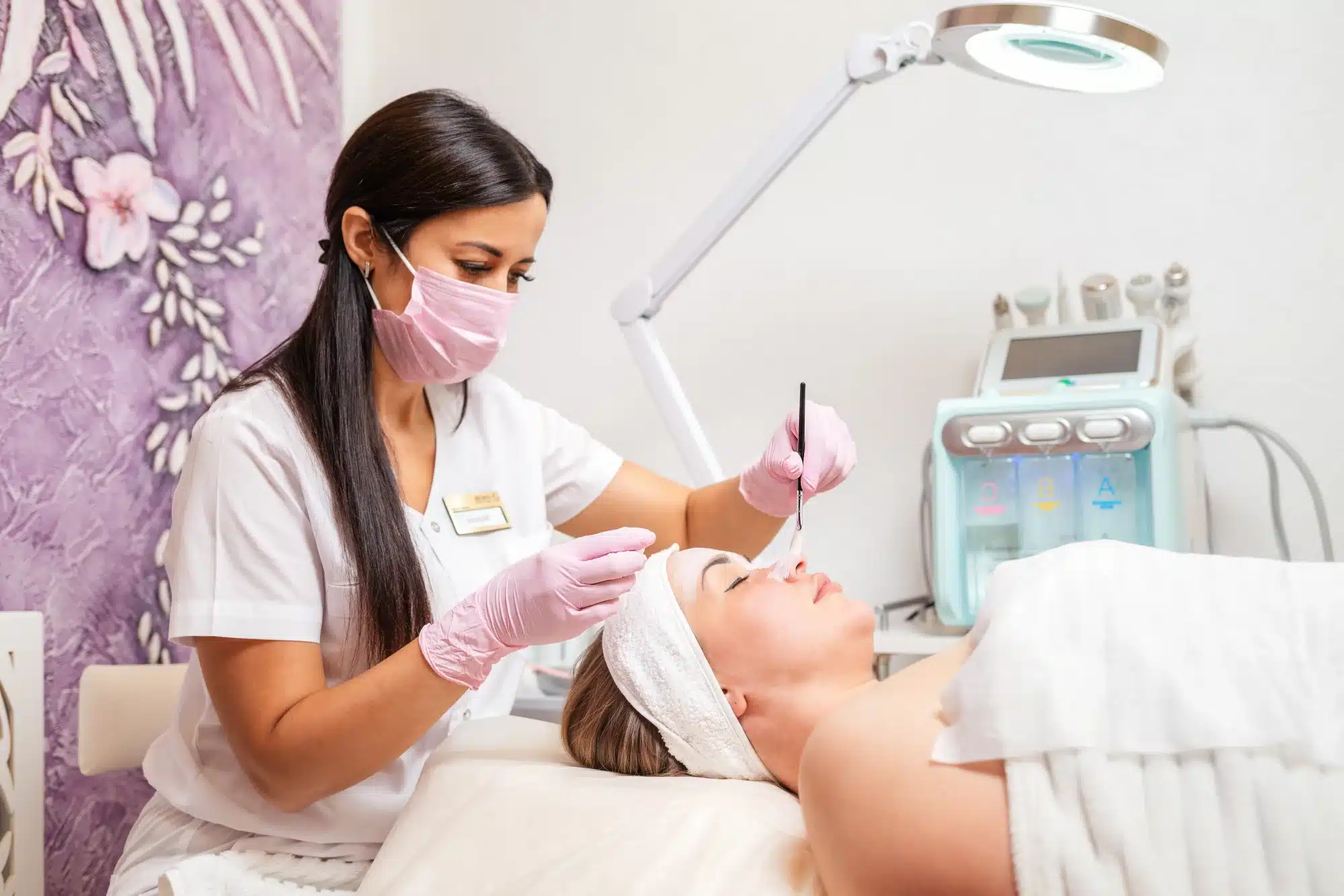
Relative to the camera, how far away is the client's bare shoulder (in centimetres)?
79

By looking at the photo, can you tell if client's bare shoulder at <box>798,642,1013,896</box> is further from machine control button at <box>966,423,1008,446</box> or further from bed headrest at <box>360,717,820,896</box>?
machine control button at <box>966,423,1008,446</box>

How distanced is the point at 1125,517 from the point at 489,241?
Result: 1023 millimetres

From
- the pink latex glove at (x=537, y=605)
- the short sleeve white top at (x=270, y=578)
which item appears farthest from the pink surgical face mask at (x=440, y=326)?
the pink latex glove at (x=537, y=605)

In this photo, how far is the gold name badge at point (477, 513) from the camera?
154 cm

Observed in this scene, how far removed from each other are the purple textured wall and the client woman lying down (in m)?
1.50

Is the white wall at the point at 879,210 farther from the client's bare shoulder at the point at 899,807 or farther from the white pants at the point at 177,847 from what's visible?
the client's bare shoulder at the point at 899,807

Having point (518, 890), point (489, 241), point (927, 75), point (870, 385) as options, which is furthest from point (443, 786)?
point (927, 75)

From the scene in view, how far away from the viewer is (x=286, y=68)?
2430 millimetres

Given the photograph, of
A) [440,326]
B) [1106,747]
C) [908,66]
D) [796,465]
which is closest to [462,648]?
[440,326]

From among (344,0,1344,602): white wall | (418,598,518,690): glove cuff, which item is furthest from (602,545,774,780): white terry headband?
(344,0,1344,602): white wall

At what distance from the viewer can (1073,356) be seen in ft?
5.94

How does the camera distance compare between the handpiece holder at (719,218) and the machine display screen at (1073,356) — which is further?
the machine display screen at (1073,356)

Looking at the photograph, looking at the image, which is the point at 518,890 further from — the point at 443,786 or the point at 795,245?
the point at 795,245

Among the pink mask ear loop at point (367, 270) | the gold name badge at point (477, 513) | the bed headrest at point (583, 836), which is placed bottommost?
the bed headrest at point (583, 836)
